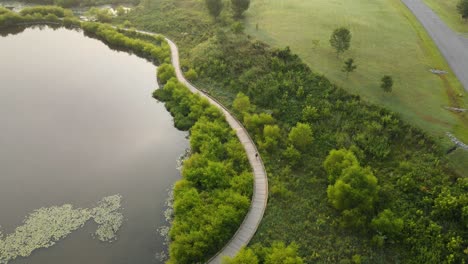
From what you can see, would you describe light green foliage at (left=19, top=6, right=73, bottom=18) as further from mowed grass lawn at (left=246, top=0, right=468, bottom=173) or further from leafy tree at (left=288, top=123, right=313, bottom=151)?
leafy tree at (left=288, top=123, right=313, bottom=151)

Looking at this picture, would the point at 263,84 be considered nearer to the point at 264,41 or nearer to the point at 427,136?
the point at 264,41

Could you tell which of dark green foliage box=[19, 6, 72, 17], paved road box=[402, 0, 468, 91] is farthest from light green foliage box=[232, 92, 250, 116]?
dark green foliage box=[19, 6, 72, 17]

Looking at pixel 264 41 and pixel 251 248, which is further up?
pixel 264 41

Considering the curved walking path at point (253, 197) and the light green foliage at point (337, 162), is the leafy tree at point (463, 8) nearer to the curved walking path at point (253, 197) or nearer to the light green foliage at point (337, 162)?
the light green foliage at point (337, 162)

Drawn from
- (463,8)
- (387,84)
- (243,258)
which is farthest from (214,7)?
(243,258)

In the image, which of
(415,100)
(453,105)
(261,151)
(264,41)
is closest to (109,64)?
(264,41)

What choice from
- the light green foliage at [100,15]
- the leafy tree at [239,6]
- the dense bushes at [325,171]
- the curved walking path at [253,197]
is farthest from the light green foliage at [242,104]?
the light green foliage at [100,15]

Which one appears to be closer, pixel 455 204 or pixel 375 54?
pixel 455 204
